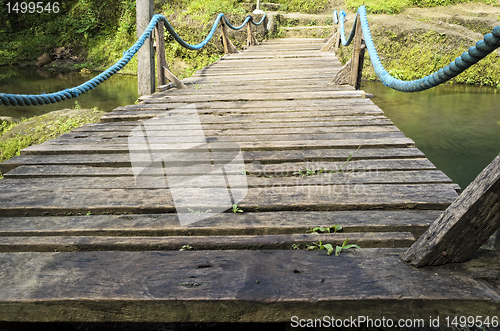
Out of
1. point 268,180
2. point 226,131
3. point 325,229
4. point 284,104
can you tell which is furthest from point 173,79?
point 325,229

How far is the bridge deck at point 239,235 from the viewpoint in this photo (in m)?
1.21

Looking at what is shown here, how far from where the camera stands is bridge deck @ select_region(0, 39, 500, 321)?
1212 millimetres

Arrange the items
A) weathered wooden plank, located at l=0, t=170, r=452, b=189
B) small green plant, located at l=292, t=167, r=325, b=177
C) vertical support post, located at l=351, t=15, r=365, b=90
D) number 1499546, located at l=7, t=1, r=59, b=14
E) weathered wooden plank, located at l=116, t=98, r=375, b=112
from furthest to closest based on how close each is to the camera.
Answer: number 1499546, located at l=7, t=1, r=59, b=14
vertical support post, located at l=351, t=15, r=365, b=90
weathered wooden plank, located at l=116, t=98, r=375, b=112
small green plant, located at l=292, t=167, r=325, b=177
weathered wooden plank, located at l=0, t=170, r=452, b=189

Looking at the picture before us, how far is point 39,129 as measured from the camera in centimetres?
625

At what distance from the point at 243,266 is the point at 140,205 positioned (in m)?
0.75

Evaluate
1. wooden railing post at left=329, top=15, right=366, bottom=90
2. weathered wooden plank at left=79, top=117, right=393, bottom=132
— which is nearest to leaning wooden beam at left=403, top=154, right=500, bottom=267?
weathered wooden plank at left=79, top=117, right=393, bottom=132

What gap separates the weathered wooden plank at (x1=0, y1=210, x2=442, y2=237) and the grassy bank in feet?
16.0

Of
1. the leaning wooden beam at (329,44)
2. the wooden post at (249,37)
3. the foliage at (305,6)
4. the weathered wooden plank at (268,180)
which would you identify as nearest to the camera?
the weathered wooden plank at (268,180)

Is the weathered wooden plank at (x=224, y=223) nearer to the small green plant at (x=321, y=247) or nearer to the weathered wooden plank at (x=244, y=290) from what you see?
the small green plant at (x=321, y=247)

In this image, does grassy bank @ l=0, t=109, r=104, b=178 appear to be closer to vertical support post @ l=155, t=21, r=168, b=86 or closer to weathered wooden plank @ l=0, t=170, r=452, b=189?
vertical support post @ l=155, t=21, r=168, b=86

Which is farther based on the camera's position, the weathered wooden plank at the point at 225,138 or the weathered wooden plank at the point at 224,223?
the weathered wooden plank at the point at 225,138

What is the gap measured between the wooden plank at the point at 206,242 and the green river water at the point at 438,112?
5.23 m
